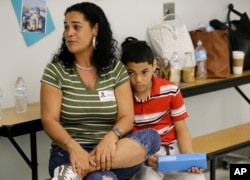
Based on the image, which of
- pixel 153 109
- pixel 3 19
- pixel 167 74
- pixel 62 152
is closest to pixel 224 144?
pixel 167 74

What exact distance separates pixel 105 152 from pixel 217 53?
146 cm

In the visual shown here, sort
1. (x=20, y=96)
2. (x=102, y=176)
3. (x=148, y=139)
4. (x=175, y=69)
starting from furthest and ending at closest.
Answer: (x=175, y=69) < (x=20, y=96) < (x=148, y=139) < (x=102, y=176)

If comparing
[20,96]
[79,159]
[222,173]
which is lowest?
[222,173]

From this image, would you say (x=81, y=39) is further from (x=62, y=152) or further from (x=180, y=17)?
(x=180, y=17)

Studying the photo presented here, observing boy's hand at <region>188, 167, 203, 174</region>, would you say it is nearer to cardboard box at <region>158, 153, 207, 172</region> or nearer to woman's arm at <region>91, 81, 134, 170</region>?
cardboard box at <region>158, 153, 207, 172</region>

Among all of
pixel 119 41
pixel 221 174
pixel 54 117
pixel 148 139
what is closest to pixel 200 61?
pixel 119 41

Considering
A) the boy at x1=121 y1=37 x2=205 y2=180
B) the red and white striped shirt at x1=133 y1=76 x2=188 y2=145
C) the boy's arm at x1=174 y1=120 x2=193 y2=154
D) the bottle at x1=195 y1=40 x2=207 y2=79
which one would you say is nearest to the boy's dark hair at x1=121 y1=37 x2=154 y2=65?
the boy at x1=121 y1=37 x2=205 y2=180

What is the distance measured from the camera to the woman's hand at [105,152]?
6.38 ft

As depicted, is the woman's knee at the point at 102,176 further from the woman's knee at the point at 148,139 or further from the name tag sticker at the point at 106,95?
the name tag sticker at the point at 106,95

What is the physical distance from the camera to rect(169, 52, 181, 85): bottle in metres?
2.94

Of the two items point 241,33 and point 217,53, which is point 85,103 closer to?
point 217,53

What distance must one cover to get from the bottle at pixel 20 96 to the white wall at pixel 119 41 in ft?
0.14

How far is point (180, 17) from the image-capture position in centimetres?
329

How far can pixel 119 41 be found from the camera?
300 centimetres
